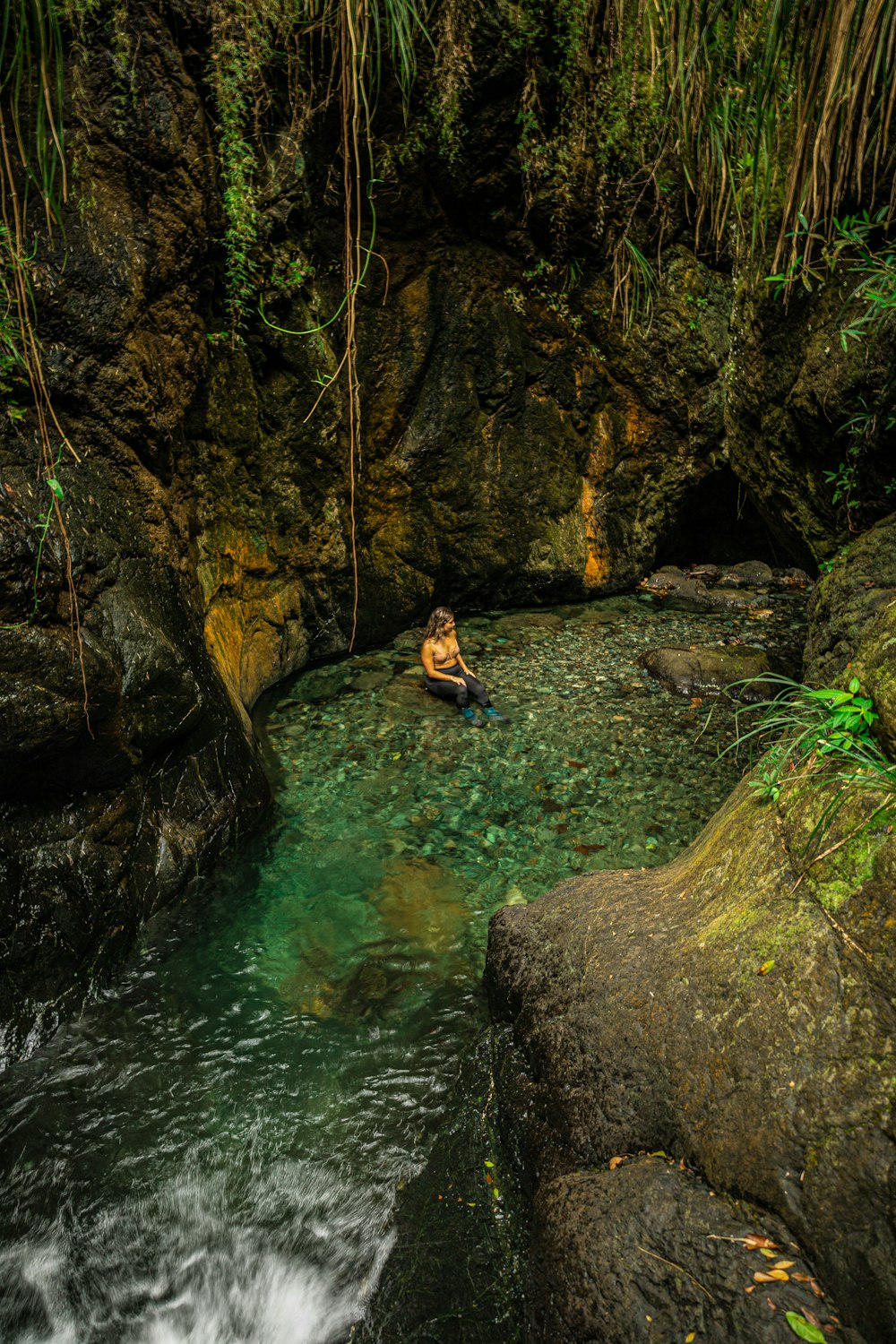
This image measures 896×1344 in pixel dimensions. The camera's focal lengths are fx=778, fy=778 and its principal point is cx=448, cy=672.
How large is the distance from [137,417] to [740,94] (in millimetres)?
4739

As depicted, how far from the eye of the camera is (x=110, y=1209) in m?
2.95

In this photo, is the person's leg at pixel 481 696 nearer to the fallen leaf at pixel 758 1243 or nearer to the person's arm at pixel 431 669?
the person's arm at pixel 431 669

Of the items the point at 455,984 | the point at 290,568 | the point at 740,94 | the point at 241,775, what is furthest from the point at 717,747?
the point at 740,94

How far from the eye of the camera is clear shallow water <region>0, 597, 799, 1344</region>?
2.74 metres

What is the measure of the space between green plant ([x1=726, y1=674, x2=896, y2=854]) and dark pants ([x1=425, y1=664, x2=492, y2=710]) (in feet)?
13.9

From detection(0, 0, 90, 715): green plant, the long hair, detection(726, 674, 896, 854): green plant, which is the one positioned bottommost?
the long hair

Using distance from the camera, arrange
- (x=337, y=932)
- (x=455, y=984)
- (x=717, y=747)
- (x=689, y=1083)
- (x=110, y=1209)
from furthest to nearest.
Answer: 1. (x=717, y=747)
2. (x=337, y=932)
3. (x=455, y=984)
4. (x=110, y=1209)
5. (x=689, y=1083)

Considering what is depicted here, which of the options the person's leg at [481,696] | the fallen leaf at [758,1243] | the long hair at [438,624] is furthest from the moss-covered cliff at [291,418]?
the fallen leaf at [758,1243]

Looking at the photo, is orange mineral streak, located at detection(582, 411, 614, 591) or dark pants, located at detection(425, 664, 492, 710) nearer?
dark pants, located at detection(425, 664, 492, 710)

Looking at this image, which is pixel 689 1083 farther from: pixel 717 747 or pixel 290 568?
pixel 290 568

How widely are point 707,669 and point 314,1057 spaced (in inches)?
212

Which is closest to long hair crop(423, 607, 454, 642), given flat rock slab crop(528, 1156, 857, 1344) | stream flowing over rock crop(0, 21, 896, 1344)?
stream flowing over rock crop(0, 21, 896, 1344)

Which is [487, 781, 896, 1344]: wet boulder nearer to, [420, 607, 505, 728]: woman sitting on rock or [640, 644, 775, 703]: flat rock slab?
[420, 607, 505, 728]: woman sitting on rock

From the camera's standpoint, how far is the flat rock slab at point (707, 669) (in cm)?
738
